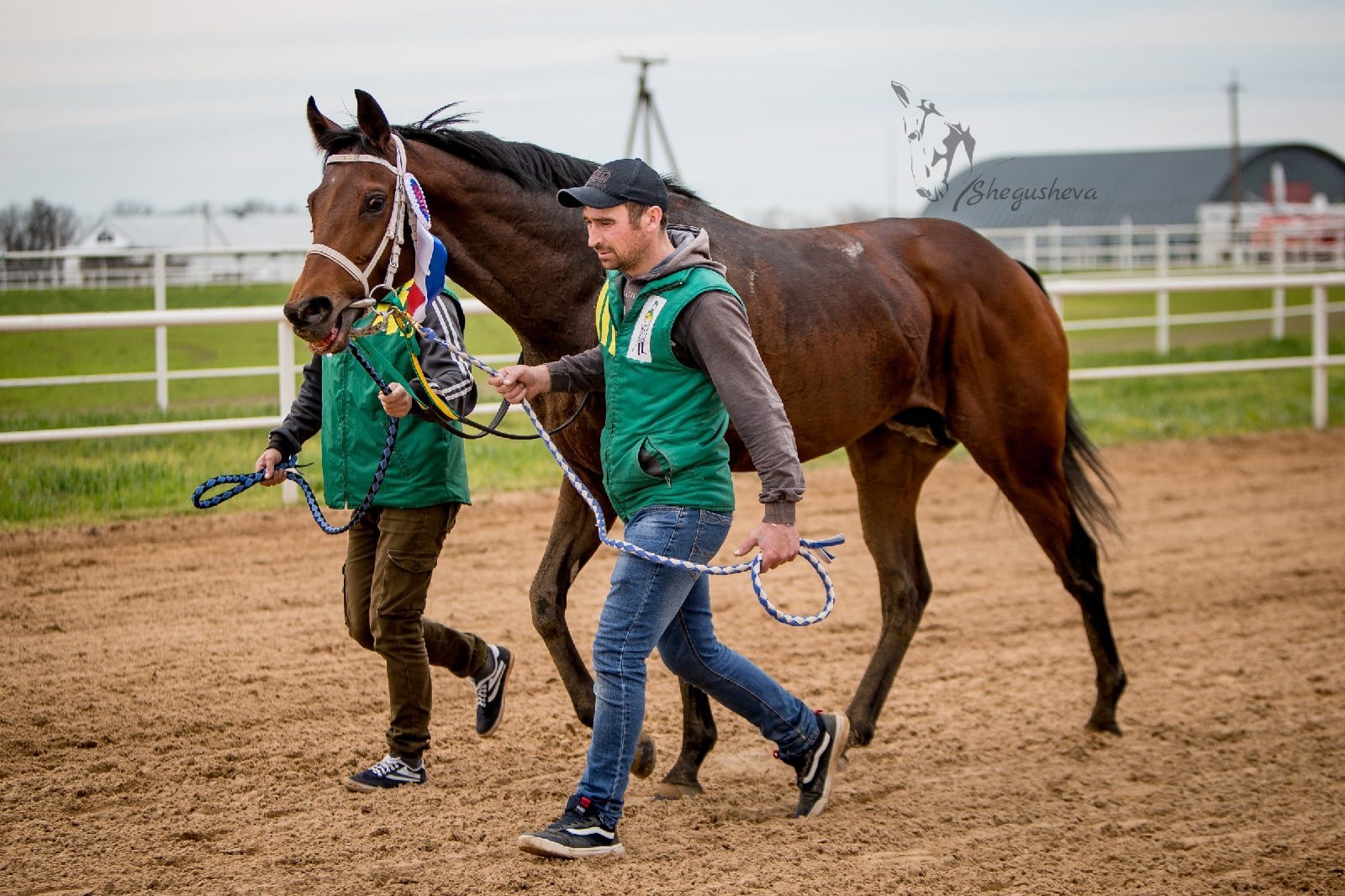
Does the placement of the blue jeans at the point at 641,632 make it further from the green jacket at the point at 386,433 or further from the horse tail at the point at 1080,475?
the horse tail at the point at 1080,475

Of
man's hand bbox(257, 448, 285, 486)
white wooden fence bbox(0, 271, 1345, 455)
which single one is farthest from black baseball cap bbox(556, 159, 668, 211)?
white wooden fence bbox(0, 271, 1345, 455)

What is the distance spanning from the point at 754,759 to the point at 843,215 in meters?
20.8

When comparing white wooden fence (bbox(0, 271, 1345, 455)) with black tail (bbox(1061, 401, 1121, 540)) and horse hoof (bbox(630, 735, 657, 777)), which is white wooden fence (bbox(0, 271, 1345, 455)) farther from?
horse hoof (bbox(630, 735, 657, 777))

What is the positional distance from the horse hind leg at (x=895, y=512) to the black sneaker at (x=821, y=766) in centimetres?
118

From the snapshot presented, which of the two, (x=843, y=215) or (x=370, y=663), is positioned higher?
(x=843, y=215)

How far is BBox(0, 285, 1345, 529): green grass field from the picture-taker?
7766 mm

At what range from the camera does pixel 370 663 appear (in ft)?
17.8

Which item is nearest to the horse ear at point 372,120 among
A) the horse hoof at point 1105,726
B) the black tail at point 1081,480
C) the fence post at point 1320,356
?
the black tail at point 1081,480

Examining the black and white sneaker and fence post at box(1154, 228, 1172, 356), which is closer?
the black and white sneaker

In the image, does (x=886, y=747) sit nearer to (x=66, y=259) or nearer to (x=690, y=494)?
(x=690, y=494)

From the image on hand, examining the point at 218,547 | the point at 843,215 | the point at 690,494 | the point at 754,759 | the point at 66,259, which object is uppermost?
the point at 843,215

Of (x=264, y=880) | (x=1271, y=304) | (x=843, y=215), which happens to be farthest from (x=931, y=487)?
(x=1271, y=304)

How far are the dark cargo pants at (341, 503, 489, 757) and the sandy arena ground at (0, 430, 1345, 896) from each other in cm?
26

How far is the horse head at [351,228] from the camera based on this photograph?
350 centimetres
